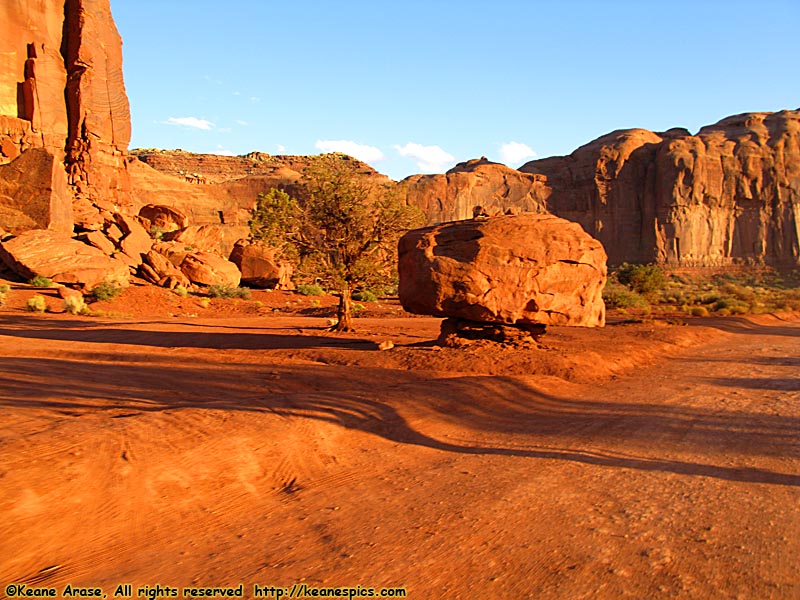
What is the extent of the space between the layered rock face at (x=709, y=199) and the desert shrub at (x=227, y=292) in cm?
5065

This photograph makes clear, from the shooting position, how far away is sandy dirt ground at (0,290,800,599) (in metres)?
3.43

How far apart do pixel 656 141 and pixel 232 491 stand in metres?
78.1

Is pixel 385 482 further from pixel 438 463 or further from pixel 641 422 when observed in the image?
pixel 641 422

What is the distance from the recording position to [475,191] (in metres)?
69.6

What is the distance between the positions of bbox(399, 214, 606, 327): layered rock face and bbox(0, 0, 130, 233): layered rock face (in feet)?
85.7

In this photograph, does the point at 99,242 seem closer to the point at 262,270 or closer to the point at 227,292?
the point at 227,292

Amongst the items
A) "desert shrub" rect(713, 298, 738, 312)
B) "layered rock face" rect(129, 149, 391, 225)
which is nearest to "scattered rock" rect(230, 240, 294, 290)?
"layered rock face" rect(129, 149, 391, 225)

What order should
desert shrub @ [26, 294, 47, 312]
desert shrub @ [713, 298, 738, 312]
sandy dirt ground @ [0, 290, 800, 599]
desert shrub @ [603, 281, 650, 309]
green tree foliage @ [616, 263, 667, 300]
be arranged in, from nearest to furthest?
sandy dirt ground @ [0, 290, 800, 599]
desert shrub @ [26, 294, 47, 312]
desert shrub @ [713, 298, 738, 312]
desert shrub @ [603, 281, 650, 309]
green tree foliage @ [616, 263, 667, 300]

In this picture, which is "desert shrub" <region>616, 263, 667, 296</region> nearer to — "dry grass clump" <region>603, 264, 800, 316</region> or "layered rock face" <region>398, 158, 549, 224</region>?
"dry grass clump" <region>603, 264, 800, 316</region>

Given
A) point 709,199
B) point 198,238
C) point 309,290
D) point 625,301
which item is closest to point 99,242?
point 198,238

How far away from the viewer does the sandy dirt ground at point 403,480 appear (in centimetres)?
343

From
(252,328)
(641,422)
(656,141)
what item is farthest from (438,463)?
(656,141)

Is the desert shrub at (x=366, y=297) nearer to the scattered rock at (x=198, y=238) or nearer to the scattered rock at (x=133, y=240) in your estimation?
the scattered rock at (x=198, y=238)

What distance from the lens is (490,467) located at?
18.2 ft
